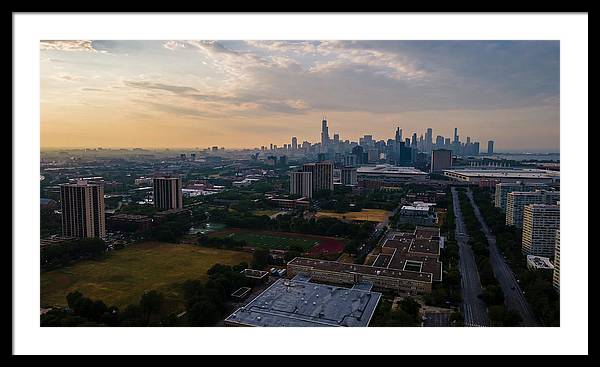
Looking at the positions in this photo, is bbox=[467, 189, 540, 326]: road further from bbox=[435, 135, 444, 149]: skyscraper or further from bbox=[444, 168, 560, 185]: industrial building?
bbox=[435, 135, 444, 149]: skyscraper

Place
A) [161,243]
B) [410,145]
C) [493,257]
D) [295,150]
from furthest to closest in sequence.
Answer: [410,145] → [295,150] → [161,243] → [493,257]

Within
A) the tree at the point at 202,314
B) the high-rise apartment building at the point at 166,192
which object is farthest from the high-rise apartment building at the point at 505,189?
the tree at the point at 202,314

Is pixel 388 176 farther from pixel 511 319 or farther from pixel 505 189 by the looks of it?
pixel 511 319

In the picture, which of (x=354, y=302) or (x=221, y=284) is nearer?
(x=354, y=302)

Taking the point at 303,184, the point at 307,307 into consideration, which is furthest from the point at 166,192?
the point at 307,307

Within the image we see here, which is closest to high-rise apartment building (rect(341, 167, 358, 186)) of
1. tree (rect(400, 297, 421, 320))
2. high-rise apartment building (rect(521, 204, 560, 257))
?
high-rise apartment building (rect(521, 204, 560, 257))
